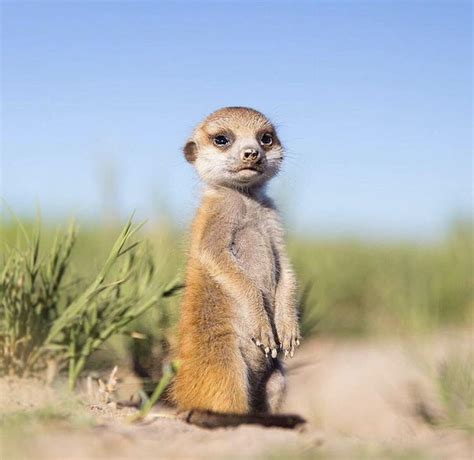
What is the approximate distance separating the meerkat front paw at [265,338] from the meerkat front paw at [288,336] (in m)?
0.15

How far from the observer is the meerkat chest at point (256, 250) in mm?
4398

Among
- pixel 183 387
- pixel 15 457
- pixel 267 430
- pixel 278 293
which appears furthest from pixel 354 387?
pixel 15 457

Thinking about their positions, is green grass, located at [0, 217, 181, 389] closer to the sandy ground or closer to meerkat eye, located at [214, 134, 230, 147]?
the sandy ground

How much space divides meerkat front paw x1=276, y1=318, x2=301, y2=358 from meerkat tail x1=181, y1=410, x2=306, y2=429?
2.34ft

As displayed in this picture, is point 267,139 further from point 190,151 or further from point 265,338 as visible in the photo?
point 265,338

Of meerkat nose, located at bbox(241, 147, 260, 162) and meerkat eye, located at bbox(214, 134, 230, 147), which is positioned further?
meerkat eye, located at bbox(214, 134, 230, 147)

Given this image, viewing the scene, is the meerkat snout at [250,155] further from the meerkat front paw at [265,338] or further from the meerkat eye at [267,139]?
the meerkat front paw at [265,338]

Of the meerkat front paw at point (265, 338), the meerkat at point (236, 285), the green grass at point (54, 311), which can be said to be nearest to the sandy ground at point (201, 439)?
the green grass at point (54, 311)

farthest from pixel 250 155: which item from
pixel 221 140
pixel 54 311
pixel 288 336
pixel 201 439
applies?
pixel 201 439

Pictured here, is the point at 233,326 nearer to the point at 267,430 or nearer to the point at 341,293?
the point at 267,430

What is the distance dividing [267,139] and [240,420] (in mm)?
1969

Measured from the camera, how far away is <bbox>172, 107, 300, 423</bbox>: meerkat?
4000mm

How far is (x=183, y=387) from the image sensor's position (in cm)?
405

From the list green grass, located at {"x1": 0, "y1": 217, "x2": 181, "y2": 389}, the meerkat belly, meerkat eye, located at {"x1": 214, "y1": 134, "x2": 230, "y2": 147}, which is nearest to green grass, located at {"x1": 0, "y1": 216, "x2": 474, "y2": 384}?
green grass, located at {"x1": 0, "y1": 217, "x2": 181, "y2": 389}
